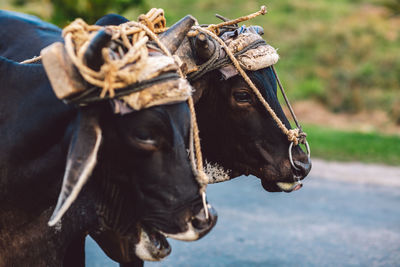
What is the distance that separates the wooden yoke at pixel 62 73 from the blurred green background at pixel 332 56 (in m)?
7.89

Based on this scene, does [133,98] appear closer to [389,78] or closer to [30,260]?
[30,260]

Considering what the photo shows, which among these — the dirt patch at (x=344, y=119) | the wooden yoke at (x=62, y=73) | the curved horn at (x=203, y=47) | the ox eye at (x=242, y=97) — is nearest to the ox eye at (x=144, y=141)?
the wooden yoke at (x=62, y=73)

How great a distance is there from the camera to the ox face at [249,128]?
330 centimetres

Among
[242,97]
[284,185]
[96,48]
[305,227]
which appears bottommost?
[305,227]

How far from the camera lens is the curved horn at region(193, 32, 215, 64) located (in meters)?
3.14

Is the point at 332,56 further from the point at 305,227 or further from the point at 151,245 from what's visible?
the point at 151,245

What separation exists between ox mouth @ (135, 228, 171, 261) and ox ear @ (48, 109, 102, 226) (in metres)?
0.34

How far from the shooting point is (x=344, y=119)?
1480 centimetres

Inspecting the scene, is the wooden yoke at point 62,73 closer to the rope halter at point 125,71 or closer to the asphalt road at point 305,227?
the rope halter at point 125,71

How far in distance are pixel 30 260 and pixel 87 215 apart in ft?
1.13

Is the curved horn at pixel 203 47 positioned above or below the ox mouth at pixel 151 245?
above

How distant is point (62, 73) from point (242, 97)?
4.70 ft

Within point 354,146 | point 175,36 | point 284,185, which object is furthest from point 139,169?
point 354,146

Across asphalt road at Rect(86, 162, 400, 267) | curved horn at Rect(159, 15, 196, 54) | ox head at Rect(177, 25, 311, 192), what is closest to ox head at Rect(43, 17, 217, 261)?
curved horn at Rect(159, 15, 196, 54)
